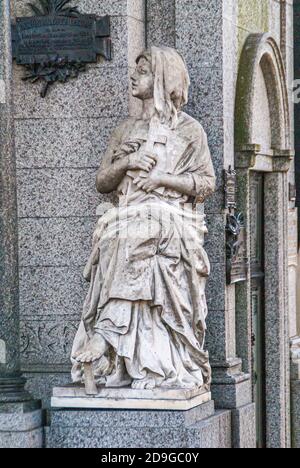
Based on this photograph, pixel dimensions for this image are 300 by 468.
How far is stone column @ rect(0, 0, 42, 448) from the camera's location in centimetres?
1357

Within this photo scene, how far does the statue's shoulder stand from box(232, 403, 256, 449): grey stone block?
7.42 ft

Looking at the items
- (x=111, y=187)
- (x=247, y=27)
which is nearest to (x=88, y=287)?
(x=111, y=187)

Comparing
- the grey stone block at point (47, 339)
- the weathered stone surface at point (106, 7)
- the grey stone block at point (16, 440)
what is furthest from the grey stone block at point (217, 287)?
the grey stone block at point (16, 440)

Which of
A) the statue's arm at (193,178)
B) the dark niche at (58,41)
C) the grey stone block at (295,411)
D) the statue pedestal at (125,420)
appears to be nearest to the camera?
the statue pedestal at (125,420)

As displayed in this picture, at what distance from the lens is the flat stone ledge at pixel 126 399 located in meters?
13.4

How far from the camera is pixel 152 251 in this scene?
536 inches

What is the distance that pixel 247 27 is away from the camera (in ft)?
53.2

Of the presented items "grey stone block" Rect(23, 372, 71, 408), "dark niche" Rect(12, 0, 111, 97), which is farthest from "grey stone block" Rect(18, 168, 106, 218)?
"grey stone block" Rect(23, 372, 71, 408)

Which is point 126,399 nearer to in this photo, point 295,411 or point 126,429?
point 126,429

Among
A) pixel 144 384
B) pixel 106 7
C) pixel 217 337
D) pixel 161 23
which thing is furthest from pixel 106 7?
pixel 144 384

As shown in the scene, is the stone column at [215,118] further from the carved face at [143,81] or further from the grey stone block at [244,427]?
the carved face at [143,81]

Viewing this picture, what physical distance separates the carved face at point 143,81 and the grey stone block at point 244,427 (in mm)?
2648

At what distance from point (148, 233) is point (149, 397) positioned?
1163mm

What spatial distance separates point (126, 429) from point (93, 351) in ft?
1.95
